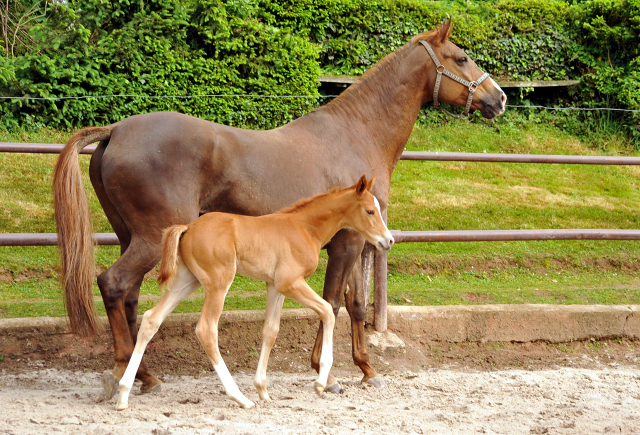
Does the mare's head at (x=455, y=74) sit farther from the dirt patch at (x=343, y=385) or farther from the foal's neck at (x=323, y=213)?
the dirt patch at (x=343, y=385)

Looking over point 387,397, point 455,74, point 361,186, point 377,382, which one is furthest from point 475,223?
point 361,186

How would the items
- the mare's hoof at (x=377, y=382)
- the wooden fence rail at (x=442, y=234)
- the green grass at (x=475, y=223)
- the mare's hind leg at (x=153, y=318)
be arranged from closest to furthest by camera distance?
1. the mare's hind leg at (x=153, y=318)
2. the mare's hoof at (x=377, y=382)
3. the wooden fence rail at (x=442, y=234)
4. the green grass at (x=475, y=223)

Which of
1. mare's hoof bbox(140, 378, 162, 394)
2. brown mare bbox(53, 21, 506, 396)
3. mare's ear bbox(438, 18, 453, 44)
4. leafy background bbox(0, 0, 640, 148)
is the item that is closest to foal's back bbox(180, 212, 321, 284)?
brown mare bbox(53, 21, 506, 396)

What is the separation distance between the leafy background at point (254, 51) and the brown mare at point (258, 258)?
12.7 ft

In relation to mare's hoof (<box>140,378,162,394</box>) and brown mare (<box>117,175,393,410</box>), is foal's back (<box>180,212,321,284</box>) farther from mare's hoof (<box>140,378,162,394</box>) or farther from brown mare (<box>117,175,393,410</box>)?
mare's hoof (<box>140,378,162,394</box>)

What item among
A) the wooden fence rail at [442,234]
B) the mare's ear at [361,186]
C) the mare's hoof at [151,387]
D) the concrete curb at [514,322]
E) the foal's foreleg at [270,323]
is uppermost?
the mare's ear at [361,186]

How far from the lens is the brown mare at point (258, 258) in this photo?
12.1 feet

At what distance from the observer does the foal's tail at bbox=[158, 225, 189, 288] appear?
3625 millimetres

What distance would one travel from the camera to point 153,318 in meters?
3.74

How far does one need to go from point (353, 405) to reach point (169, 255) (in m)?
1.42

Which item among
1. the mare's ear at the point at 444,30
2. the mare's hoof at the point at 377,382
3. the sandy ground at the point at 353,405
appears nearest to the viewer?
the sandy ground at the point at 353,405

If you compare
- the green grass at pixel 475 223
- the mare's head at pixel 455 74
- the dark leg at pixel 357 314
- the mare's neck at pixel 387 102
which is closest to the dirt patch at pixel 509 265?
the green grass at pixel 475 223

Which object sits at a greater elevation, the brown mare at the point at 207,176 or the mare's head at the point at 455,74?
the mare's head at the point at 455,74

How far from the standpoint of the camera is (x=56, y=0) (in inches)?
386
